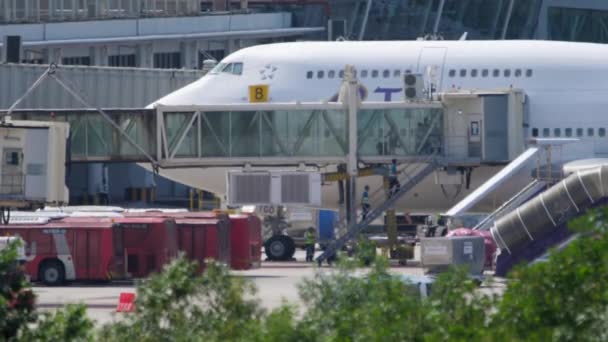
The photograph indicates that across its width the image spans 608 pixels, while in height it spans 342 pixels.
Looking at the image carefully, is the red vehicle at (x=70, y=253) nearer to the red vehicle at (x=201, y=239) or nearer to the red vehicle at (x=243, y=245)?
the red vehicle at (x=201, y=239)

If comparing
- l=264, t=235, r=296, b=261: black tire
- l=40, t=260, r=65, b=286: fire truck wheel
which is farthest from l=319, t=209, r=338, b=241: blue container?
l=40, t=260, r=65, b=286: fire truck wheel

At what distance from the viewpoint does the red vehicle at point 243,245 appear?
42.7m

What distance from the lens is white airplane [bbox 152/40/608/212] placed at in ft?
154

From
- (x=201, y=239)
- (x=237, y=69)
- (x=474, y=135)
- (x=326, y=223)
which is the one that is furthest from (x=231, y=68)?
(x=326, y=223)

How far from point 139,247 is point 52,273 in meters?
2.22

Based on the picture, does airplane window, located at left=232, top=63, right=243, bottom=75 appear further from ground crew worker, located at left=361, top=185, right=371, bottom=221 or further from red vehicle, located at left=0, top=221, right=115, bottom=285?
red vehicle, located at left=0, top=221, right=115, bottom=285

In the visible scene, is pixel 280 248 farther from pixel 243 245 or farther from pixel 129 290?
pixel 129 290

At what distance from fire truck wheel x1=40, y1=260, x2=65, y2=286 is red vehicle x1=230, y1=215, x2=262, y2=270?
208 inches

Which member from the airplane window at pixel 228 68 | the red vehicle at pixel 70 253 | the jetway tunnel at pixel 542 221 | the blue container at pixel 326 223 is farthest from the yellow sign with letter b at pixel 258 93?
the blue container at pixel 326 223

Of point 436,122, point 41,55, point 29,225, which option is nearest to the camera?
point 29,225

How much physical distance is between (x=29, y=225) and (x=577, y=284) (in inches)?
1124

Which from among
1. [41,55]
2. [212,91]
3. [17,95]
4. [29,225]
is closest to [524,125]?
[212,91]

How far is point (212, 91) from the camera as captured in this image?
Result: 161 feet

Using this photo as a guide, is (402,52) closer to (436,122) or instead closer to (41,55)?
(436,122)
